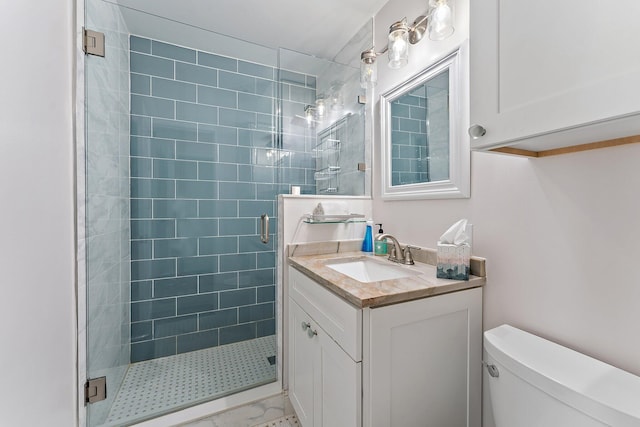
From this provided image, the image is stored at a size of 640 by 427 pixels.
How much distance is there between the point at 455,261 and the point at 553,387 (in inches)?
17.9

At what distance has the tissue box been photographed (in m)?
1.01

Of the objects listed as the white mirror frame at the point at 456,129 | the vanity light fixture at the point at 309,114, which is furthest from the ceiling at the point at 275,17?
the white mirror frame at the point at 456,129

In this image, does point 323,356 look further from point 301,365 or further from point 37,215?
point 37,215

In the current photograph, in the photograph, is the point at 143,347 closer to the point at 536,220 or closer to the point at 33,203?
the point at 33,203

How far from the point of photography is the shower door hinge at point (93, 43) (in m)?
1.20

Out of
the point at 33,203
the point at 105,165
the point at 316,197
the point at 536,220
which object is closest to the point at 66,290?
the point at 33,203

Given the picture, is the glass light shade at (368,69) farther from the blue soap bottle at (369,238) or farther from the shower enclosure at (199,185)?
the blue soap bottle at (369,238)

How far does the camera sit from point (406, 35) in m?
1.34

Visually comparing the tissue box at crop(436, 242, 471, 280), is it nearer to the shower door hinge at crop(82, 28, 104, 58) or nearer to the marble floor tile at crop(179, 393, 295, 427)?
the marble floor tile at crop(179, 393, 295, 427)

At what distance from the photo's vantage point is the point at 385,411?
85 cm

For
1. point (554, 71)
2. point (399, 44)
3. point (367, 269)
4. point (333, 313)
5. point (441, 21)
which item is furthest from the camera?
point (367, 269)

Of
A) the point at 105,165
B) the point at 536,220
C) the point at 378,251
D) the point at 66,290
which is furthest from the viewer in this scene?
the point at 378,251

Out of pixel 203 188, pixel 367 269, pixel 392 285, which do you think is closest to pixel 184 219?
pixel 203 188

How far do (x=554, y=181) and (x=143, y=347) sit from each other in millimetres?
2465
